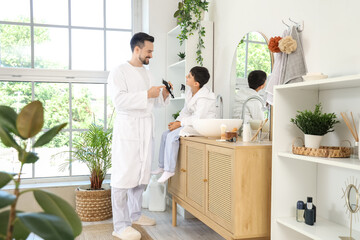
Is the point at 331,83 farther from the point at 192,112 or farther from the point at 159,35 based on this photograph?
the point at 159,35

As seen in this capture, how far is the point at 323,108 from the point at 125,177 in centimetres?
180

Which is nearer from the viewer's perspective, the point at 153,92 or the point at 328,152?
the point at 328,152

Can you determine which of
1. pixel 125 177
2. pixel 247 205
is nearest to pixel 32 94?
pixel 125 177

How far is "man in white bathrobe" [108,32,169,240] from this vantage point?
321cm

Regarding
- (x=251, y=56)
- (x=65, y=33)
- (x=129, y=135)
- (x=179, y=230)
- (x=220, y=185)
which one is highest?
(x=65, y=33)

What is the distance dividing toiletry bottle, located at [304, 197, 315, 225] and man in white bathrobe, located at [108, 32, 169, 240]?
1.61 m

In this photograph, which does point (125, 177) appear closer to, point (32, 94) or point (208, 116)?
point (208, 116)

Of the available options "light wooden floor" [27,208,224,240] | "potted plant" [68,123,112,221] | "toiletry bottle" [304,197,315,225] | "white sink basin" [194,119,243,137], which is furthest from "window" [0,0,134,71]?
"toiletry bottle" [304,197,315,225]

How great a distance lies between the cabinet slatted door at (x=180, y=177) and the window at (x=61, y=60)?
1.35 metres

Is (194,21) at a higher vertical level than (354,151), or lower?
higher

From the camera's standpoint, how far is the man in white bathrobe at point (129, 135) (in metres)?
3.21

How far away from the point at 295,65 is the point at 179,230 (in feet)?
6.15

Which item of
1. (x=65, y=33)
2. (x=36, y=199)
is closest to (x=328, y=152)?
(x=36, y=199)

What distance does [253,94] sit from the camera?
294 cm
